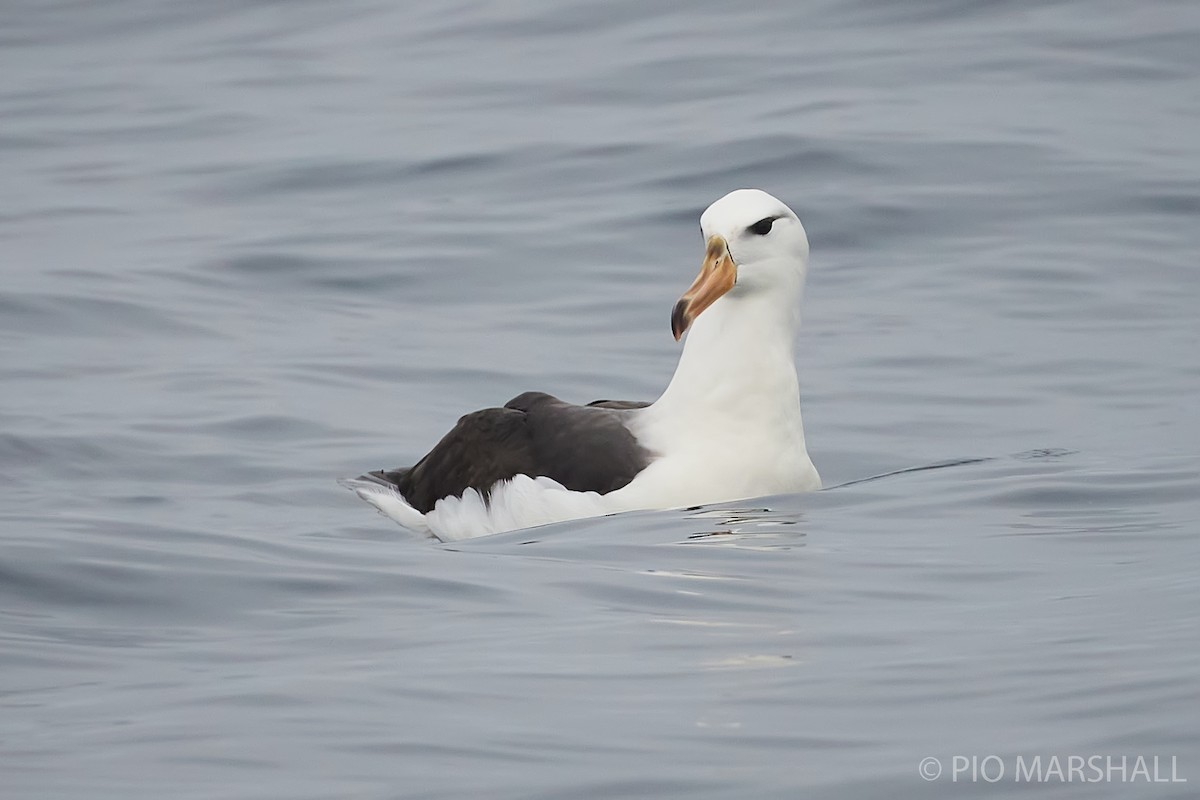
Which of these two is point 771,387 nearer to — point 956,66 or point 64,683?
point 64,683

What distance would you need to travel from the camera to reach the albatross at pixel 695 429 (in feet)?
26.0

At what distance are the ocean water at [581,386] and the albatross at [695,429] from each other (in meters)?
0.18

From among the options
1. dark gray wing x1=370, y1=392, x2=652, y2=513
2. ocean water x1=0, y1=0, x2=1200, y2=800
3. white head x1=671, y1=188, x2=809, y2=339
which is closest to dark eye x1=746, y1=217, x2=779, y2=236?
white head x1=671, y1=188, x2=809, y2=339

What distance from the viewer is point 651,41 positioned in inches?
886

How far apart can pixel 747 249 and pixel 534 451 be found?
1170mm

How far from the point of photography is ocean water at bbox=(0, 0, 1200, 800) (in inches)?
183

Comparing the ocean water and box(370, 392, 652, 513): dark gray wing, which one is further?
box(370, 392, 652, 513): dark gray wing

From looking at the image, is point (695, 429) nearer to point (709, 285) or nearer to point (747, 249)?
point (709, 285)

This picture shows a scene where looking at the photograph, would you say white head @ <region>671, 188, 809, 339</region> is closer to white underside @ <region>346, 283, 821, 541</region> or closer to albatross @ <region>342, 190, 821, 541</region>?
albatross @ <region>342, 190, 821, 541</region>

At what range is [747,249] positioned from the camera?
328 inches

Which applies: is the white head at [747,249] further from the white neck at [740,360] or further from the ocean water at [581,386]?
the ocean water at [581,386]

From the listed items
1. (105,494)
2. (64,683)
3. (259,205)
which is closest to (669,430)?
(105,494)

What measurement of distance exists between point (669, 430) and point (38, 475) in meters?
3.18

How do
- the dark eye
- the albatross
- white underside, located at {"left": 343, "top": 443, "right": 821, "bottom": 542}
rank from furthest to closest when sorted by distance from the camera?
the dark eye
the albatross
white underside, located at {"left": 343, "top": 443, "right": 821, "bottom": 542}
